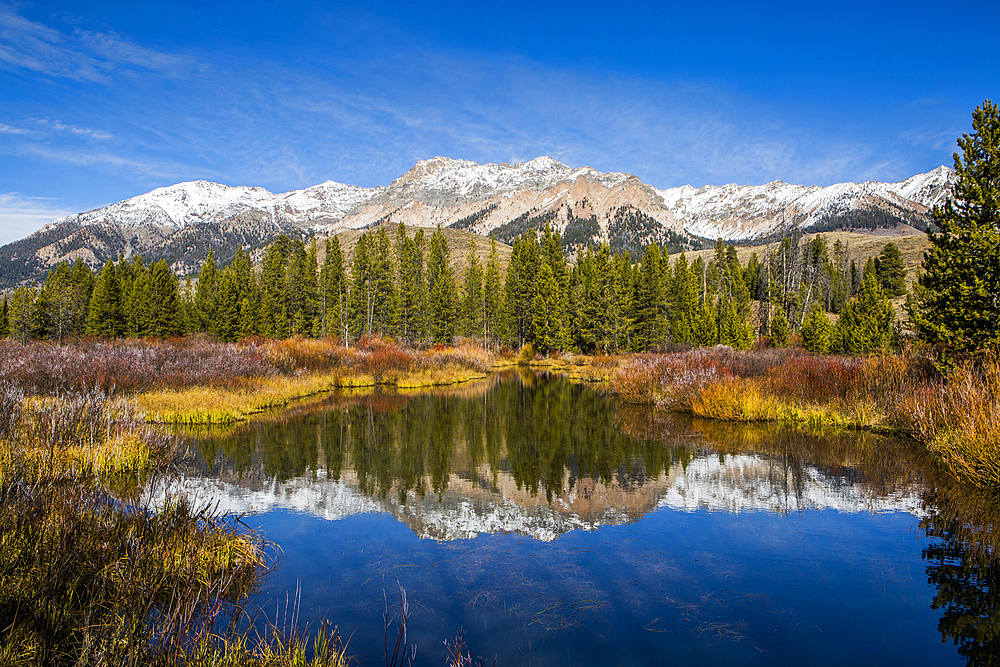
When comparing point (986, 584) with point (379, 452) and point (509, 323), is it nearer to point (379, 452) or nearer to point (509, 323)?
point (379, 452)

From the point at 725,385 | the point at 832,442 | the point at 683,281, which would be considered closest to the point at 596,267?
the point at 683,281

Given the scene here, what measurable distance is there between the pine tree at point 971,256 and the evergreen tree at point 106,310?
75597mm

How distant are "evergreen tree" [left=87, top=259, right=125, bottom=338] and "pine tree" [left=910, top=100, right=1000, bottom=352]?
75597 mm

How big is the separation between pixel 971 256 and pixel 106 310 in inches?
3119

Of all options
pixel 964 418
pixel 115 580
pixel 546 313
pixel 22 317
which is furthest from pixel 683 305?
pixel 22 317

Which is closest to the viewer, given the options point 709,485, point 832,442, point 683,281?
point 709,485

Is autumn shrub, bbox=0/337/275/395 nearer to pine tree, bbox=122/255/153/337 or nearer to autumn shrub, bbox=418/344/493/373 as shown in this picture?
autumn shrub, bbox=418/344/493/373

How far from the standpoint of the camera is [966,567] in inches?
267

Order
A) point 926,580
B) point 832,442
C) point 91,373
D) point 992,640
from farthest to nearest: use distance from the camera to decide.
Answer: point 91,373, point 832,442, point 926,580, point 992,640

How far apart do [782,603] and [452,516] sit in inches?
209

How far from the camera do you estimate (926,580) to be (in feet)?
21.5

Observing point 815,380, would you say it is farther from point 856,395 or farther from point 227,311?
point 227,311

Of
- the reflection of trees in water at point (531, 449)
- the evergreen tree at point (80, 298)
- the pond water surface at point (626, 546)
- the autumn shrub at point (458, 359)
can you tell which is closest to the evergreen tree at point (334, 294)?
the autumn shrub at point (458, 359)

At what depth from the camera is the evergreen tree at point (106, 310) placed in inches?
Answer: 2586
